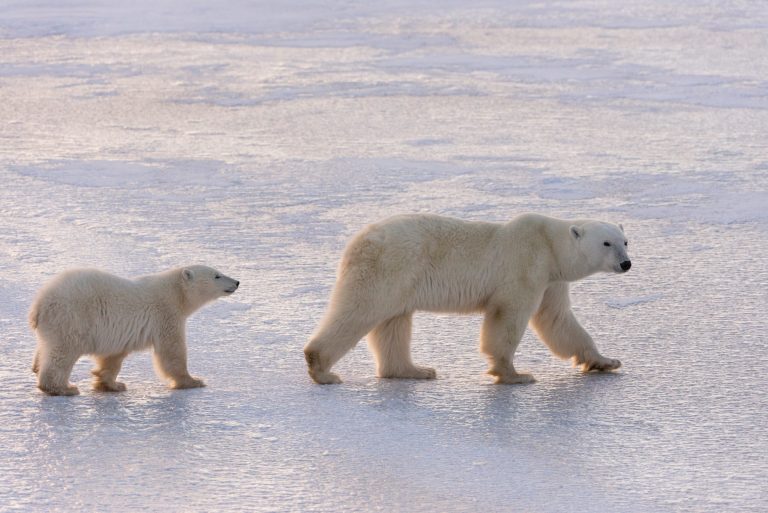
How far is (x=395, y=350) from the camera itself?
4.86 meters

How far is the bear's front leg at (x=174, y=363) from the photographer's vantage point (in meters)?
4.59

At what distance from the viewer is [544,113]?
10914mm

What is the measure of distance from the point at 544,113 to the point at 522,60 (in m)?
3.20

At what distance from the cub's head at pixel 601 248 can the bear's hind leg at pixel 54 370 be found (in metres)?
1.97

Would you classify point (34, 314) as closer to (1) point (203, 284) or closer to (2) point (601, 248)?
(1) point (203, 284)

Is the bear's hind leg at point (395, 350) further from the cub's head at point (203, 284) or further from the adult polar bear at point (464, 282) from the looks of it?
the cub's head at point (203, 284)

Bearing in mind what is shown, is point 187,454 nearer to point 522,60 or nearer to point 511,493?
A: point 511,493

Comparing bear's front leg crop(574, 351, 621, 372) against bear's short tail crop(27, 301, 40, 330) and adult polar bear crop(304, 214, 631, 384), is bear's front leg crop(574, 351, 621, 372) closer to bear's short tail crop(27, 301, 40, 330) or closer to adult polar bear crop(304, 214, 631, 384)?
adult polar bear crop(304, 214, 631, 384)

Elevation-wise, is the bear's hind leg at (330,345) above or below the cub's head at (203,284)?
below

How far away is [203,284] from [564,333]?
142 cm

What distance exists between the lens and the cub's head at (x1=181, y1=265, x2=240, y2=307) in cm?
477

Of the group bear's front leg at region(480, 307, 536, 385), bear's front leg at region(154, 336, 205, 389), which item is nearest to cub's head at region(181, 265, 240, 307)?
bear's front leg at region(154, 336, 205, 389)

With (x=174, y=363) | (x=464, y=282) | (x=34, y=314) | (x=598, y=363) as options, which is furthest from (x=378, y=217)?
(x=34, y=314)

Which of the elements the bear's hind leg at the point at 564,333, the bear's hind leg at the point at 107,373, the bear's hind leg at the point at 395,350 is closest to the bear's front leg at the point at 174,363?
the bear's hind leg at the point at 107,373
